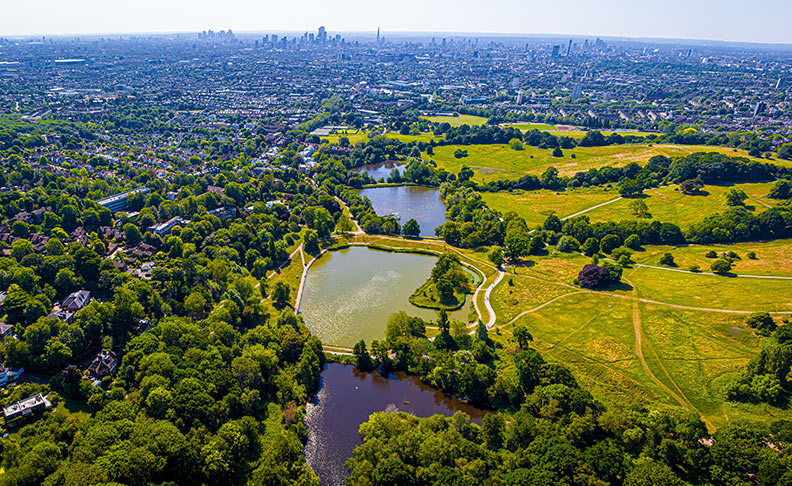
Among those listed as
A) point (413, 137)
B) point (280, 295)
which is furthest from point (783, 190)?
point (413, 137)

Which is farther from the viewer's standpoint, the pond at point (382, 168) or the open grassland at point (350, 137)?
the open grassland at point (350, 137)

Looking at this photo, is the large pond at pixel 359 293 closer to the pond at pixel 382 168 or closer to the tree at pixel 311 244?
the tree at pixel 311 244

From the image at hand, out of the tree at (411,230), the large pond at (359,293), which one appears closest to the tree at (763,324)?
the large pond at (359,293)

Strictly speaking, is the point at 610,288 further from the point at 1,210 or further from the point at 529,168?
the point at 1,210

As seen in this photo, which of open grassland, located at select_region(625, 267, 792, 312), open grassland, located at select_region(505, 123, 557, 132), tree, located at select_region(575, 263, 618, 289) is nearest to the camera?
open grassland, located at select_region(625, 267, 792, 312)

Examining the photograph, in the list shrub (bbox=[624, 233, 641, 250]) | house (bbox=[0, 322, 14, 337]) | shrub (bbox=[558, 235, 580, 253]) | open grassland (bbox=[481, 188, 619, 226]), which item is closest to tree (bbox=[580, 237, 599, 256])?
shrub (bbox=[558, 235, 580, 253])

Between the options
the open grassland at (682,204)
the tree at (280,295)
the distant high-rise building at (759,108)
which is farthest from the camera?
the distant high-rise building at (759,108)

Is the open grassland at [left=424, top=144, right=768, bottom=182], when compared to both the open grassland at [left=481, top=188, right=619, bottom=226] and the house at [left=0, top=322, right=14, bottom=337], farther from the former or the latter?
the house at [left=0, top=322, right=14, bottom=337]
